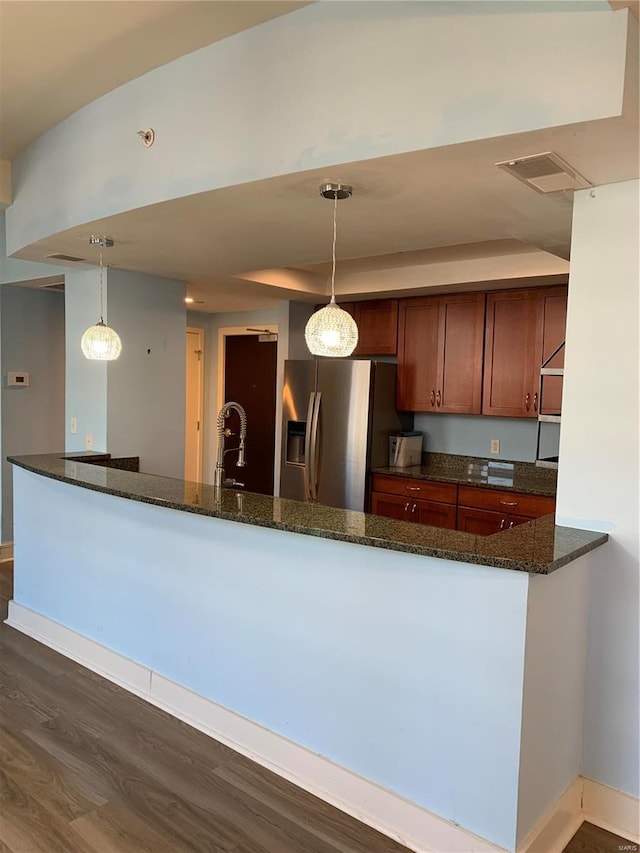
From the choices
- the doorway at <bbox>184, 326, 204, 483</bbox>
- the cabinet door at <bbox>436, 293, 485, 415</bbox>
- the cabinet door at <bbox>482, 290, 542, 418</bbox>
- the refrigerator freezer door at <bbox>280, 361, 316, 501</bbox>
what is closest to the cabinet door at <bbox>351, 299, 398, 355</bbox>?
the cabinet door at <bbox>436, 293, 485, 415</bbox>

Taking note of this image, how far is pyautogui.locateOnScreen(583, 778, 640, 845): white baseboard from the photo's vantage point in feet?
6.66

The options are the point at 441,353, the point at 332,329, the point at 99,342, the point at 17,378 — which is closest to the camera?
the point at 332,329

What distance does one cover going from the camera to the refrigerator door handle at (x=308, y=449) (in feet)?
15.7

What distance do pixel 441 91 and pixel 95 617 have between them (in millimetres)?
2756

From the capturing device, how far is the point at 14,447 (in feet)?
16.7

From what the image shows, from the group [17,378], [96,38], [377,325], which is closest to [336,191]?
[96,38]

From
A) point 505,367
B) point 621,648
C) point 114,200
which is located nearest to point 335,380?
point 505,367

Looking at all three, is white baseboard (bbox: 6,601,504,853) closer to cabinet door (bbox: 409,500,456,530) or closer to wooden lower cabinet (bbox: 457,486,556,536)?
wooden lower cabinet (bbox: 457,486,556,536)

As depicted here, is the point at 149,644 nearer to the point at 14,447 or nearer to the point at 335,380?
the point at 335,380

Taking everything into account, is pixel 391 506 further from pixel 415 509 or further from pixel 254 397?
pixel 254 397

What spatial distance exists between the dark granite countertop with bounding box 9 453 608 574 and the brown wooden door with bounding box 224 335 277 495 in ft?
12.3

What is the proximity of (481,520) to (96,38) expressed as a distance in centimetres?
335

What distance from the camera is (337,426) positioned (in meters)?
4.71

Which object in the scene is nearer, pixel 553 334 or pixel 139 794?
pixel 139 794
